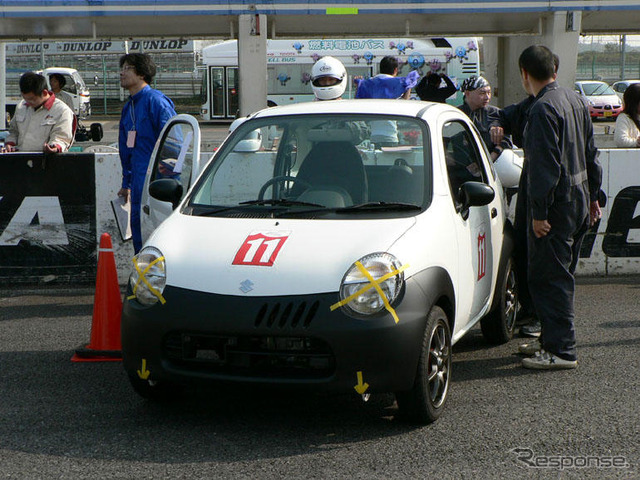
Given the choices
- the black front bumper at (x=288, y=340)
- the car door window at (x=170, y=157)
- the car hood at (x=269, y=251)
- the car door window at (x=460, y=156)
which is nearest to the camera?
the black front bumper at (x=288, y=340)

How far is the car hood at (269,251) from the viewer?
4.46 m

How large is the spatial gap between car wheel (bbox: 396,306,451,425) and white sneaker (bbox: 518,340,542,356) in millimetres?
1309

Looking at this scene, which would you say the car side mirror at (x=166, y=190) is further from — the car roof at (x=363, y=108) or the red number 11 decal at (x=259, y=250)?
the red number 11 decal at (x=259, y=250)

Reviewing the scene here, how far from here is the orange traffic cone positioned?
6109mm

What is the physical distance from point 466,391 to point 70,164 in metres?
4.75

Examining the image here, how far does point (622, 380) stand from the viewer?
5.53 meters

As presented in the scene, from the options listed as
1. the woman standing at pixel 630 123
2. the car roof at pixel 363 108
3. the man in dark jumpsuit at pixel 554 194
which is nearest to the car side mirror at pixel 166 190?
the car roof at pixel 363 108

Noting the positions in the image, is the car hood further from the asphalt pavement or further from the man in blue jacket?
the man in blue jacket

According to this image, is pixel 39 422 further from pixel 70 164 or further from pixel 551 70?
pixel 70 164

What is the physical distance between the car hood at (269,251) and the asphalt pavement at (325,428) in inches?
29.9

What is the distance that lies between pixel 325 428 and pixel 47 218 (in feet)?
15.8

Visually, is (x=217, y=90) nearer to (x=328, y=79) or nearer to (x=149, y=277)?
(x=328, y=79)

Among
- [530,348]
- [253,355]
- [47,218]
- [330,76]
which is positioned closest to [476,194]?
[530,348]

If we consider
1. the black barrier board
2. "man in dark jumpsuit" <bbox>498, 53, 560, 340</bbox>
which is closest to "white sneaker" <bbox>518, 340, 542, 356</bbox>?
"man in dark jumpsuit" <bbox>498, 53, 560, 340</bbox>
